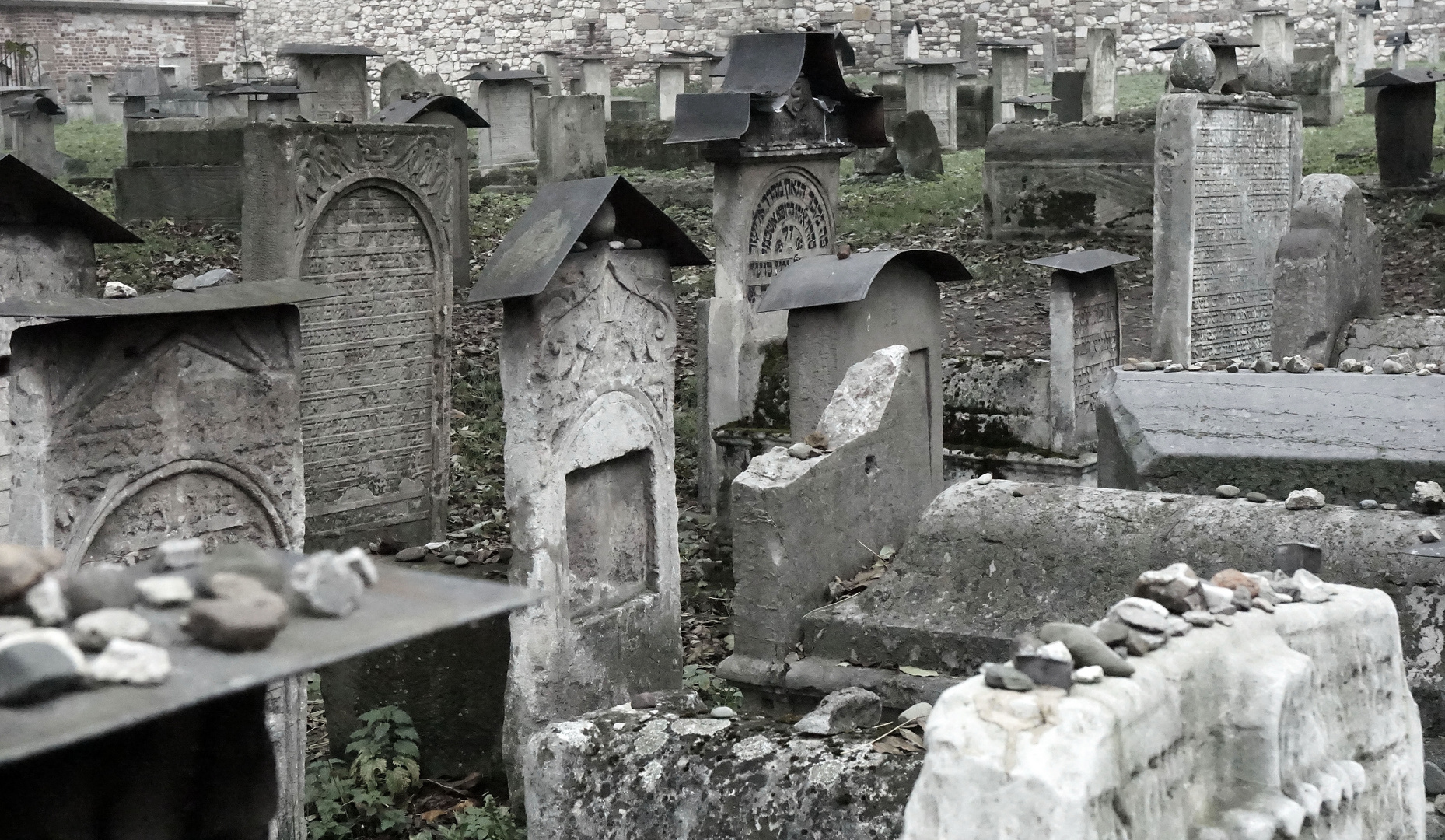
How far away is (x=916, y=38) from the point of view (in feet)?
94.9

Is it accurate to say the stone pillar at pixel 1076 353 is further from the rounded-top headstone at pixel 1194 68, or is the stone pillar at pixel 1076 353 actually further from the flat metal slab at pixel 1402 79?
the flat metal slab at pixel 1402 79

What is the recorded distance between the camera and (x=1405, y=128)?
45.1 feet

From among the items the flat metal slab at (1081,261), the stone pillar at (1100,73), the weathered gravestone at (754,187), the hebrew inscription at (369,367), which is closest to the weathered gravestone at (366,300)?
the hebrew inscription at (369,367)

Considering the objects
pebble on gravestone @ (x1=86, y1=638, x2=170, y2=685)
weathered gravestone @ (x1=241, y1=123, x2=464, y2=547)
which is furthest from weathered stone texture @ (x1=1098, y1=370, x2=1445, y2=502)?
pebble on gravestone @ (x1=86, y1=638, x2=170, y2=685)

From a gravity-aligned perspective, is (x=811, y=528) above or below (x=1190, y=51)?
below

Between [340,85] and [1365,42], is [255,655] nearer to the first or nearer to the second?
[340,85]

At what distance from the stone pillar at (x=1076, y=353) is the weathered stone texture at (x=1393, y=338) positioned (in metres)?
1.43

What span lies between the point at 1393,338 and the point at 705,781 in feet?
21.2

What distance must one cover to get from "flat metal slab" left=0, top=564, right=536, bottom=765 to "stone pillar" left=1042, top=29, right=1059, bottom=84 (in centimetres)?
2612

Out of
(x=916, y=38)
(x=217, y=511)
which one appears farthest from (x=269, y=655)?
(x=916, y=38)

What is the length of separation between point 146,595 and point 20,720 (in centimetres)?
23

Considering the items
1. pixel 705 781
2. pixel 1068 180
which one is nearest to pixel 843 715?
pixel 705 781

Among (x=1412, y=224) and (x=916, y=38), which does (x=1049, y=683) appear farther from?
(x=916, y=38)

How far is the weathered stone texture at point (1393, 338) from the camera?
8.18 metres
